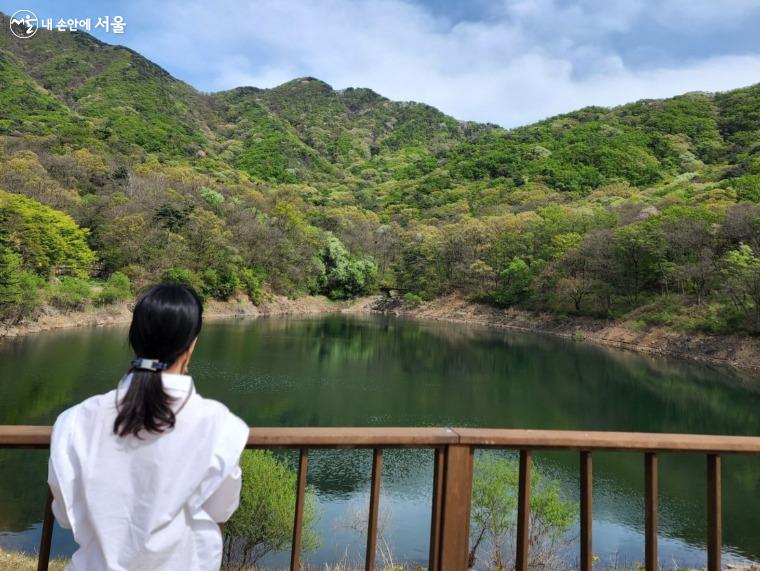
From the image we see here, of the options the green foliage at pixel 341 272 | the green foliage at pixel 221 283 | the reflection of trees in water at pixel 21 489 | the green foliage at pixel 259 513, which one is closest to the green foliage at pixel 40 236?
the green foliage at pixel 221 283

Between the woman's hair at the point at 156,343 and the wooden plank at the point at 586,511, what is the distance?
1.18 metres

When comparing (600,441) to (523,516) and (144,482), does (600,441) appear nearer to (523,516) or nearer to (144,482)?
(523,516)

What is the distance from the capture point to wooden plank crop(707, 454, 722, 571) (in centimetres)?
161

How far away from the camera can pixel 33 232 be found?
24516 mm

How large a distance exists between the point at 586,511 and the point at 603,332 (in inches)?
1252

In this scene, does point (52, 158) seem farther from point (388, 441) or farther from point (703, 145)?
point (703, 145)

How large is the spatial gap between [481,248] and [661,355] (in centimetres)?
2009

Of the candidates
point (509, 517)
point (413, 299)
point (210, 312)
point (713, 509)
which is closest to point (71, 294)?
point (210, 312)

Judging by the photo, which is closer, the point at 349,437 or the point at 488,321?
the point at 349,437

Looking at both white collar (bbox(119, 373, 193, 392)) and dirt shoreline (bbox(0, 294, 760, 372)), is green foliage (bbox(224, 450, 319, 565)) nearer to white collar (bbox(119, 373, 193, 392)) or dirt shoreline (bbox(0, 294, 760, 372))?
white collar (bbox(119, 373, 193, 392))

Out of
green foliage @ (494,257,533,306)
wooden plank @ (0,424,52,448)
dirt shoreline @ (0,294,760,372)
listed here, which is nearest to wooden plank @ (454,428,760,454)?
wooden plank @ (0,424,52,448)

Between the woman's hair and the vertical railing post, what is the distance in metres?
0.81

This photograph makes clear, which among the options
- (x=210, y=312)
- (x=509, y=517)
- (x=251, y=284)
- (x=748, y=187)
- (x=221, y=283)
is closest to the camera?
(x=509, y=517)

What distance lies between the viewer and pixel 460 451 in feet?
5.03
